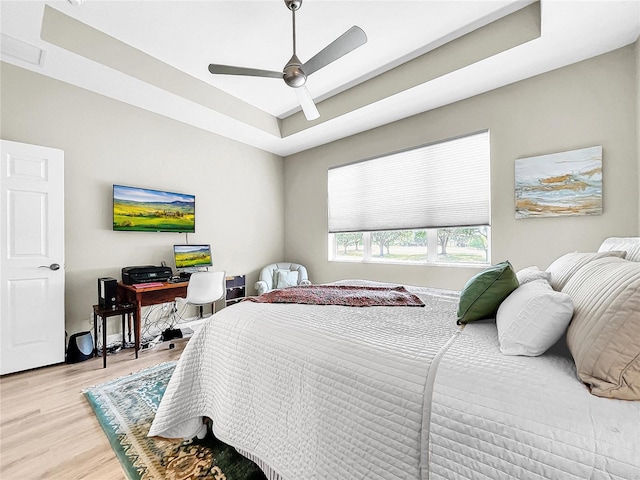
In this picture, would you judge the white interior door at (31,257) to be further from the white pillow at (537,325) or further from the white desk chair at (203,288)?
the white pillow at (537,325)

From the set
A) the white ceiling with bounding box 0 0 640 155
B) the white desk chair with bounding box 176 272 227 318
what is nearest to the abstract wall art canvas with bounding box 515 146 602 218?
the white ceiling with bounding box 0 0 640 155

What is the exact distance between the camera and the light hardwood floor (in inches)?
57.1

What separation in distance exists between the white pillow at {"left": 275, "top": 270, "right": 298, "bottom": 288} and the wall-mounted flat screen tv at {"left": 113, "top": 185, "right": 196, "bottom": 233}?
1410mm

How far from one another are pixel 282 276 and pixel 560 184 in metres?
3.51

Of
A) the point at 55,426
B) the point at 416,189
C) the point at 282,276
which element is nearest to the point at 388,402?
the point at 55,426

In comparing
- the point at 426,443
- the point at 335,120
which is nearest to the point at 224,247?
the point at 335,120

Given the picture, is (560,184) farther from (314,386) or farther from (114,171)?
(114,171)

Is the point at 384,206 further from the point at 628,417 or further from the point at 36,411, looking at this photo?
the point at 36,411

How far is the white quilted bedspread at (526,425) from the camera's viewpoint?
2.09 feet

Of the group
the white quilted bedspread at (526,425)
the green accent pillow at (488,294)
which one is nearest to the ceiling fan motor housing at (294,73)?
the green accent pillow at (488,294)

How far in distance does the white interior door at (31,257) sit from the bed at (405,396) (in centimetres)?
195

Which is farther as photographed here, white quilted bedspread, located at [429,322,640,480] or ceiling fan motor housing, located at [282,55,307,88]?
ceiling fan motor housing, located at [282,55,307,88]

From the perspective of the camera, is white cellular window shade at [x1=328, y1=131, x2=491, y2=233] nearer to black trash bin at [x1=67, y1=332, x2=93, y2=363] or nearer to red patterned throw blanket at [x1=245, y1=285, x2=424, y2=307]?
red patterned throw blanket at [x1=245, y1=285, x2=424, y2=307]

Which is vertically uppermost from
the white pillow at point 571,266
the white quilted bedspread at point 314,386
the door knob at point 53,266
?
the white pillow at point 571,266
